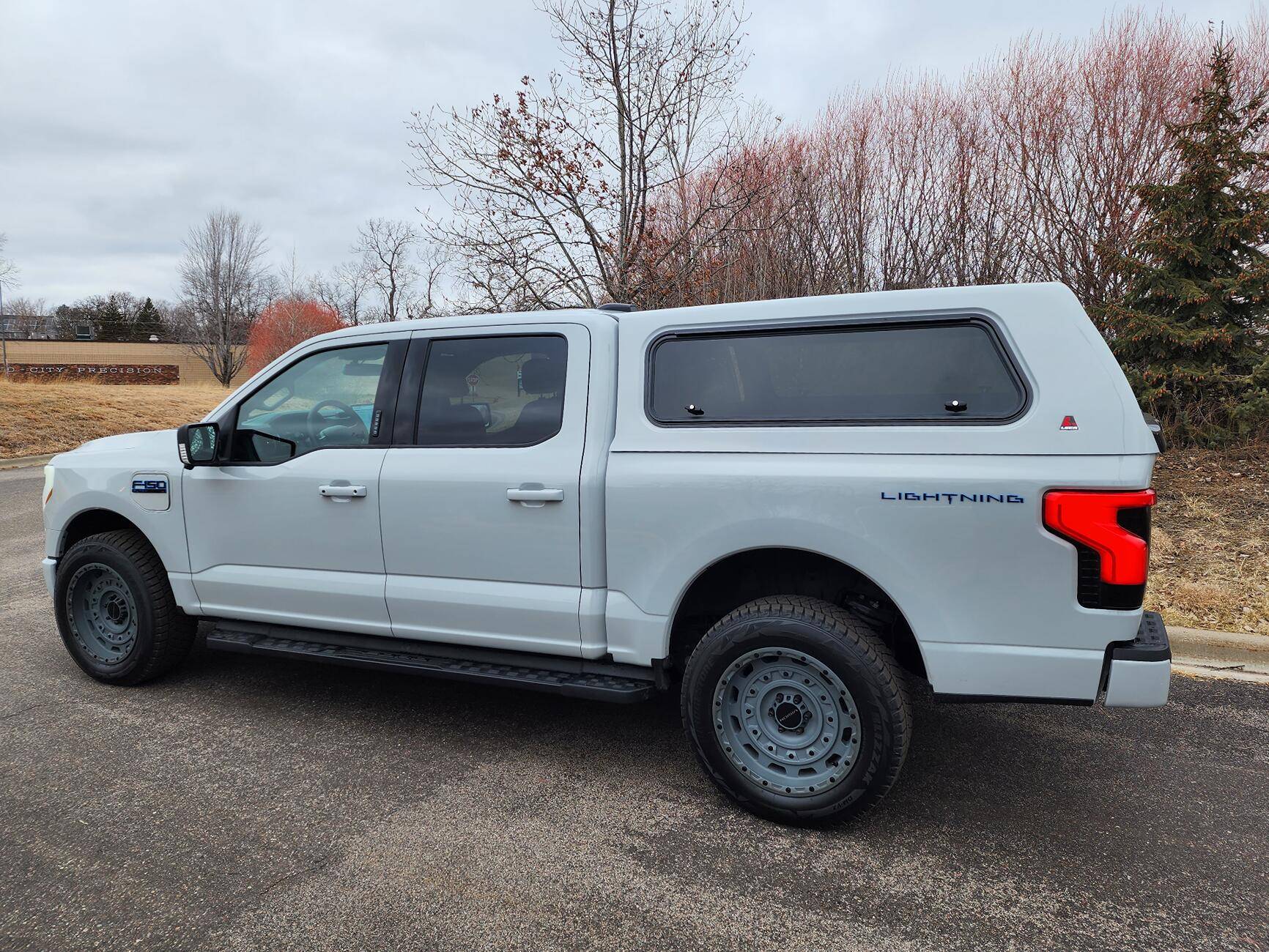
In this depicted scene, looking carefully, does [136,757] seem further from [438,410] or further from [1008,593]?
[1008,593]

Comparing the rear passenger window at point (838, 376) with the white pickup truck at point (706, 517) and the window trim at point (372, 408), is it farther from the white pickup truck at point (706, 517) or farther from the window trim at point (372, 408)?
the window trim at point (372, 408)

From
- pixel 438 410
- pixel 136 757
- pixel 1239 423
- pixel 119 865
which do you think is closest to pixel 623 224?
pixel 438 410

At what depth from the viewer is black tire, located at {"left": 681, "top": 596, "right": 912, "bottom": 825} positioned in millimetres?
3045

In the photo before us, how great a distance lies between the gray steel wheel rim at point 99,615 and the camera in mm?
4668

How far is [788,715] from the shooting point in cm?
328

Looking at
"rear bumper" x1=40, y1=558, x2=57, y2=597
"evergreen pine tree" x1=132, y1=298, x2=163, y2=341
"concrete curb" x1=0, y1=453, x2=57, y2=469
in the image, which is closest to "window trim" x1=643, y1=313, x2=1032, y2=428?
A: "rear bumper" x1=40, y1=558, x2=57, y2=597

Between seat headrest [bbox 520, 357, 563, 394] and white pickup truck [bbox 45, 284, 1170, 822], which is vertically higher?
seat headrest [bbox 520, 357, 563, 394]

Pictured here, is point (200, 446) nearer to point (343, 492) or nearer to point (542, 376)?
point (343, 492)

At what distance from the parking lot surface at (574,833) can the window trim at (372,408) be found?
1334mm

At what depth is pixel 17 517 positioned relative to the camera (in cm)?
995

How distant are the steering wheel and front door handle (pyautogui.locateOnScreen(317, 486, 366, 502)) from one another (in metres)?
0.26

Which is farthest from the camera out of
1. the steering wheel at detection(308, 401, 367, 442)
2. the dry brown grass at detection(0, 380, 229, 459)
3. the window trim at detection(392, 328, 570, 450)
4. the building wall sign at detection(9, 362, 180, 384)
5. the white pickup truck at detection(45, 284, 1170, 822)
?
the building wall sign at detection(9, 362, 180, 384)

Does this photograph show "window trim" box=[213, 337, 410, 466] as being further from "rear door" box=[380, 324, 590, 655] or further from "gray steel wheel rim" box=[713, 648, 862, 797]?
"gray steel wheel rim" box=[713, 648, 862, 797]

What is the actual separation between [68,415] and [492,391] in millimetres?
19556
